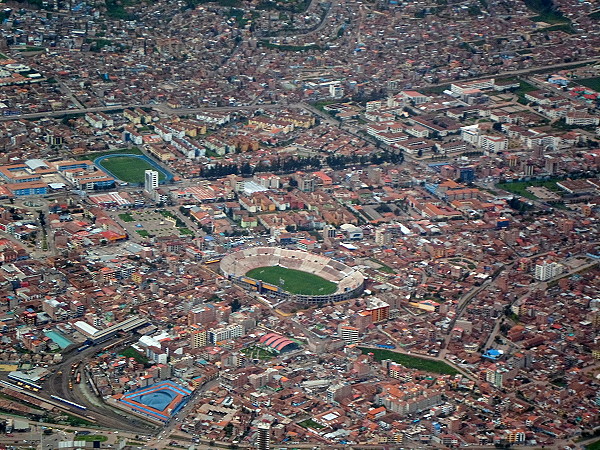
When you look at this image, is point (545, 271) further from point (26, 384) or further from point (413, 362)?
point (26, 384)

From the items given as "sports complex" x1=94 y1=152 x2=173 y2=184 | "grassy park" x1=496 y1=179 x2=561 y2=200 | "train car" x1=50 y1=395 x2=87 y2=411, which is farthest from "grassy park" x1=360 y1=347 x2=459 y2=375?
"sports complex" x1=94 y1=152 x2=173 y2=184

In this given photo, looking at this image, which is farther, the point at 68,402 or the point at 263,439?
the point at 68,402

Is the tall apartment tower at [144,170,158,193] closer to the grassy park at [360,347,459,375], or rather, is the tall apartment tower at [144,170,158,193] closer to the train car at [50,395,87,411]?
the grassy park at [360,347,459,375]

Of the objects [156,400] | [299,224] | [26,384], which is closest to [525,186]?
[299,224]

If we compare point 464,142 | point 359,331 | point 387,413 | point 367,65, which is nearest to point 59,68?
point 367,65

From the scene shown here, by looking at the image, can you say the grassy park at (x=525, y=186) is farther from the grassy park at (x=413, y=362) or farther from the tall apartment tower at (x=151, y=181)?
the grassy park at (x=413, y=362)

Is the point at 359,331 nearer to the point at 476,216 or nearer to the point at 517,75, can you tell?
the point at 476,216

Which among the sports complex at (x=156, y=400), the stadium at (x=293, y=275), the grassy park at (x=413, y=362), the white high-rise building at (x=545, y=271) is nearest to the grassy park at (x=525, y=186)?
the white high-rise building at (x=545, y=271)
